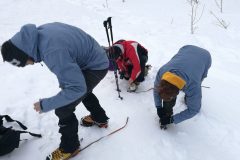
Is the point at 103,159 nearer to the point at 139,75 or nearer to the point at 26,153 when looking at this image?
the point at 26,153

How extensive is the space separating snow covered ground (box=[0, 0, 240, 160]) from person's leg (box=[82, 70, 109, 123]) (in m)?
0.21

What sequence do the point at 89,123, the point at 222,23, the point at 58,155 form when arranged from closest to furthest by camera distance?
the point at 58,155 < the point at 89,123 < the point at 222,23

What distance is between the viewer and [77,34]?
7.96 ft

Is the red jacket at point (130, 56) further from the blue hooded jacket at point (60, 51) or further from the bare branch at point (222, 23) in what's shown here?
the bare branch at point (222, 23)

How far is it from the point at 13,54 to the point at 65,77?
410 mm

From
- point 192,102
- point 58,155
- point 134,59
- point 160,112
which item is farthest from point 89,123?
point 192,102

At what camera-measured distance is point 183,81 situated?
8.96ft

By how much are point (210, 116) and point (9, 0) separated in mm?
6291

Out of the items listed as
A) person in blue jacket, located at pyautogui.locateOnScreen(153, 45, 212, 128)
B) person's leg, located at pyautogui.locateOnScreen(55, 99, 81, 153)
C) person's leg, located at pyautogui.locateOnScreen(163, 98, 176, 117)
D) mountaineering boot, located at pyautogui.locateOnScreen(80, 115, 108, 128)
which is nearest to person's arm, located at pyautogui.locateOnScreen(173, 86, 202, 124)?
person in blue jacket, located at pyautogui.locateOnScreen(153, 45, 212, 128)

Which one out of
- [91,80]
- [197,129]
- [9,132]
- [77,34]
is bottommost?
[197,129]

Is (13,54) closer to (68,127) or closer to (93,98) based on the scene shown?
(68,127)

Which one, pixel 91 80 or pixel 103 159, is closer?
pixel 91 80

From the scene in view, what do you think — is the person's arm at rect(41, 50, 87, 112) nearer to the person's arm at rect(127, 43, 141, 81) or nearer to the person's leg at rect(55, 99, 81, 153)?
the person's leg at rect(55, 99, 81, 153)

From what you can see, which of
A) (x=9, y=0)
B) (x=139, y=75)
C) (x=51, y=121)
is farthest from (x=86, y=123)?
(x=9, y=0)
